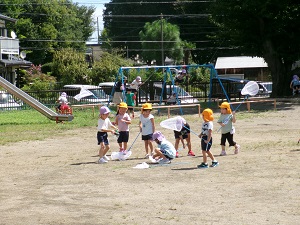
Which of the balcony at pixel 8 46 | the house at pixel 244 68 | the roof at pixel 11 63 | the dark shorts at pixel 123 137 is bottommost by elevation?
the dark shorts at pixel 123 137

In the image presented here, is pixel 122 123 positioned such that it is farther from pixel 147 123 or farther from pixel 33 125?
pixel 33 125

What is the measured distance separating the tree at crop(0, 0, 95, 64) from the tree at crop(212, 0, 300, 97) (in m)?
40.2

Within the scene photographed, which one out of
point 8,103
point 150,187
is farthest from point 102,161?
point 8,103

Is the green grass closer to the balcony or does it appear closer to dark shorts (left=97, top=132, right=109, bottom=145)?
dark shorts (left=97, top=132, right=109, bottom=145)

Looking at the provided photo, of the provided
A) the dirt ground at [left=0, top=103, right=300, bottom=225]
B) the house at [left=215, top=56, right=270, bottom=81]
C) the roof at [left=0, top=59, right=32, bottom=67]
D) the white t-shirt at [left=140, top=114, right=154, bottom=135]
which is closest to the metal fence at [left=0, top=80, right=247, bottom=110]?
the dirt ground at [left=0, top=103, right=300, bottom=225]

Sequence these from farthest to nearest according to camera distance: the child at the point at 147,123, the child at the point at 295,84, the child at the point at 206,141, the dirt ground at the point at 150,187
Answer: the child at the point at 295,84 < the child at the point at 147,123 < the child at the point at 206,141 < the dirt ground at the point at 150,187

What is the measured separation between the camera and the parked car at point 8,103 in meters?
39.2

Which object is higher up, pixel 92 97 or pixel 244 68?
pixel 244 68

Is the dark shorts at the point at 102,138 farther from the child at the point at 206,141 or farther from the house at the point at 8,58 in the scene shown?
the house at the point at 8,58

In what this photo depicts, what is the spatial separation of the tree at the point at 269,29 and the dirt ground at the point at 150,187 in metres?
19.6

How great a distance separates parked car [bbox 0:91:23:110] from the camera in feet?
129

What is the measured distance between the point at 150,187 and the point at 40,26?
70949mm

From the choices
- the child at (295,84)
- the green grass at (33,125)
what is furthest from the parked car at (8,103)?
the child at (295,84)

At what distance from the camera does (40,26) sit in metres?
81.4
